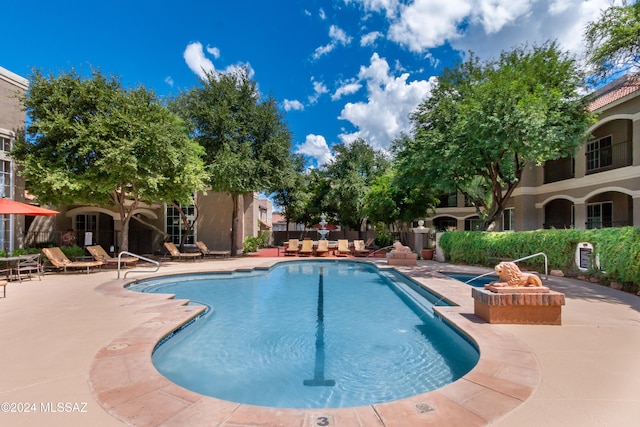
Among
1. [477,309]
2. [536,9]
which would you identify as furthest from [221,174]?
[536,9]

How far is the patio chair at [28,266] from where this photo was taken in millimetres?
10055

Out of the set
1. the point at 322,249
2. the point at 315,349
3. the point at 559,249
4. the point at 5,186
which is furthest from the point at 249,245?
the point at 315,349

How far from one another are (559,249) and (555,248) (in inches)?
5.5

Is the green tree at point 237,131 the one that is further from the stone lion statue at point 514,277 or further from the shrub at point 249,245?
the stone lion statue at point 514,277

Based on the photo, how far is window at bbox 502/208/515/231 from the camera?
2243cm

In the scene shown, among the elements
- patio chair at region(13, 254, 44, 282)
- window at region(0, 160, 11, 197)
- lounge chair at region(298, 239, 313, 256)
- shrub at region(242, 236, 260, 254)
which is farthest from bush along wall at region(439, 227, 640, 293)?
window at region(0, 160, 11, 197)

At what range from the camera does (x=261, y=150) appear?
18672 millimetres

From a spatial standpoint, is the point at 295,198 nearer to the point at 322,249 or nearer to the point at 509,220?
the point at 322,249

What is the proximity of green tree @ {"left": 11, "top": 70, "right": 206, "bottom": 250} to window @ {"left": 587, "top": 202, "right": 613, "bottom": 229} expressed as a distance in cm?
2167

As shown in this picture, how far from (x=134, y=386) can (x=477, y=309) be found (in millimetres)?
5403

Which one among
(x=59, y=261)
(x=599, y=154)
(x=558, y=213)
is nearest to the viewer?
(x=59, y=261)

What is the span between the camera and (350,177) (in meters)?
28.7

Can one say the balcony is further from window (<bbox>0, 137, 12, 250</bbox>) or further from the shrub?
window (<bbox>0, 137, 12, 250</bbox>)

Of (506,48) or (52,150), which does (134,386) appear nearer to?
(52,150)
